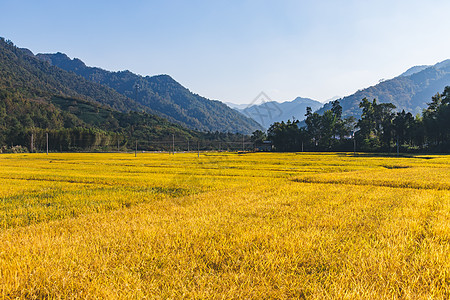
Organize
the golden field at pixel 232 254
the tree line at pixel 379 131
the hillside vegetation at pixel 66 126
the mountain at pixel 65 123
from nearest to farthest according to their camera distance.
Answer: the golden field at pixel 232 254
the tree line at pixel 379 131
the hillside vegetation at pixel 66 126
the mountain at pixel 65 123

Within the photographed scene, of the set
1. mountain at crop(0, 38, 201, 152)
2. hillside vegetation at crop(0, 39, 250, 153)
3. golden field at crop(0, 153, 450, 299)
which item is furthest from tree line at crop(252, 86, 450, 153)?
golden field at crop(0, 153, 450, 299)

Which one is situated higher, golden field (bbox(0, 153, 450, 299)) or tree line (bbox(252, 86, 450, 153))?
tree line (bbox(252, 86, 450, 153))

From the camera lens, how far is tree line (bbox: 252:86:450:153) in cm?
6400

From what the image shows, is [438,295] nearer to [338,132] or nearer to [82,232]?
[82,232]

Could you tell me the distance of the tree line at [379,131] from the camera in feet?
210

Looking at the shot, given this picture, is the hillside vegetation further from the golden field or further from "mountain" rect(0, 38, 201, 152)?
the golden field

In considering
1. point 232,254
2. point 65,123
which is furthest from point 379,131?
point 65,123

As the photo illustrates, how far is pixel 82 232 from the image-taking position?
5.64 metres

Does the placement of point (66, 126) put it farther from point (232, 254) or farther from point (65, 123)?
point (232, 254)

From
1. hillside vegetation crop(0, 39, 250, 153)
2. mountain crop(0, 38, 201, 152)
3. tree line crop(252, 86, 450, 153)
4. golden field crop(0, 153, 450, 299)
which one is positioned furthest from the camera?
mountain crop(0, 38, 201, 152)

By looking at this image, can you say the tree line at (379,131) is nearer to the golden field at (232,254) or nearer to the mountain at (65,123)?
the mountain at (65,123)

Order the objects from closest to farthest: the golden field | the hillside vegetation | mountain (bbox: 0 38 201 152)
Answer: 1. the golden field
2. the hillside vegetation
3. mountain (bbox: 0 38 201 152)

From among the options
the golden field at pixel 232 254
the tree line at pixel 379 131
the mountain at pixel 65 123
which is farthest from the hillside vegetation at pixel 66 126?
the golden field at pixel 232 254

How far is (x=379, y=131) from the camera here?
8075 centimetres
